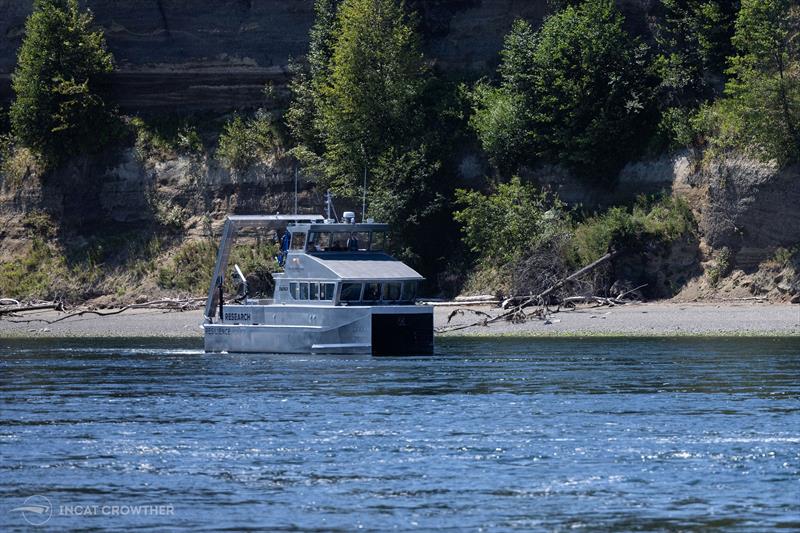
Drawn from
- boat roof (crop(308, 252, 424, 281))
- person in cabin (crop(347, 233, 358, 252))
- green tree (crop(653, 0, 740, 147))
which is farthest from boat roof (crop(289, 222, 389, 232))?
green tree (crop(653, 0, 740, 147))

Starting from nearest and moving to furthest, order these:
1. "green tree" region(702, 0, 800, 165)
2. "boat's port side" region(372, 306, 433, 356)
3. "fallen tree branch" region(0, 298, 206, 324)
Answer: "boat's port side" region(372, 306, 433, 356), "green tree" region(702, 0, 800, 165), "fallen tree branch" region(0, 298, 206, 324)

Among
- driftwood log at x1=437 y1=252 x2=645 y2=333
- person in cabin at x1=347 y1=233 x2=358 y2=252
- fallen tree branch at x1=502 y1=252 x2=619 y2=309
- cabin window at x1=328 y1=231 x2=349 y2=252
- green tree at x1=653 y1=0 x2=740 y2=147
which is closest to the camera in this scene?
cabin window at x1=328 y1=231 x2=349 y2=252

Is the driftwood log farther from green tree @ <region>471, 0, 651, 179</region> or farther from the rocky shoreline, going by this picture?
green tree @ <region>471, 0, 651, 179</region>

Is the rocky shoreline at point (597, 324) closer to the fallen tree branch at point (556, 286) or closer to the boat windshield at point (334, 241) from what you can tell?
the fallen tree branch at point (556, 286)

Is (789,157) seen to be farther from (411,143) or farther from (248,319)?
(248,319)

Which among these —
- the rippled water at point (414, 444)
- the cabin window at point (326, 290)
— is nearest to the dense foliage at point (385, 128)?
the cabin window at point (326, 290)

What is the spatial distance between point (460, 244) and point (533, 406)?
34.8 meters

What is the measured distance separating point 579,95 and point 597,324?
13.7 metres

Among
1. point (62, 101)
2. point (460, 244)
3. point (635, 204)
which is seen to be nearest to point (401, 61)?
point (460, 244)

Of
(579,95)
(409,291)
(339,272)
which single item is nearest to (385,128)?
(579,95)

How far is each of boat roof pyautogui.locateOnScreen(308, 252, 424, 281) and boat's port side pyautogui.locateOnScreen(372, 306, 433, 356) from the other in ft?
3.93

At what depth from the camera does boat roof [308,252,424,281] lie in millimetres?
44812

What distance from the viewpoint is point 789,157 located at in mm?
57344

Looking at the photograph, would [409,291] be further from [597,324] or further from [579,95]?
[579,95]
